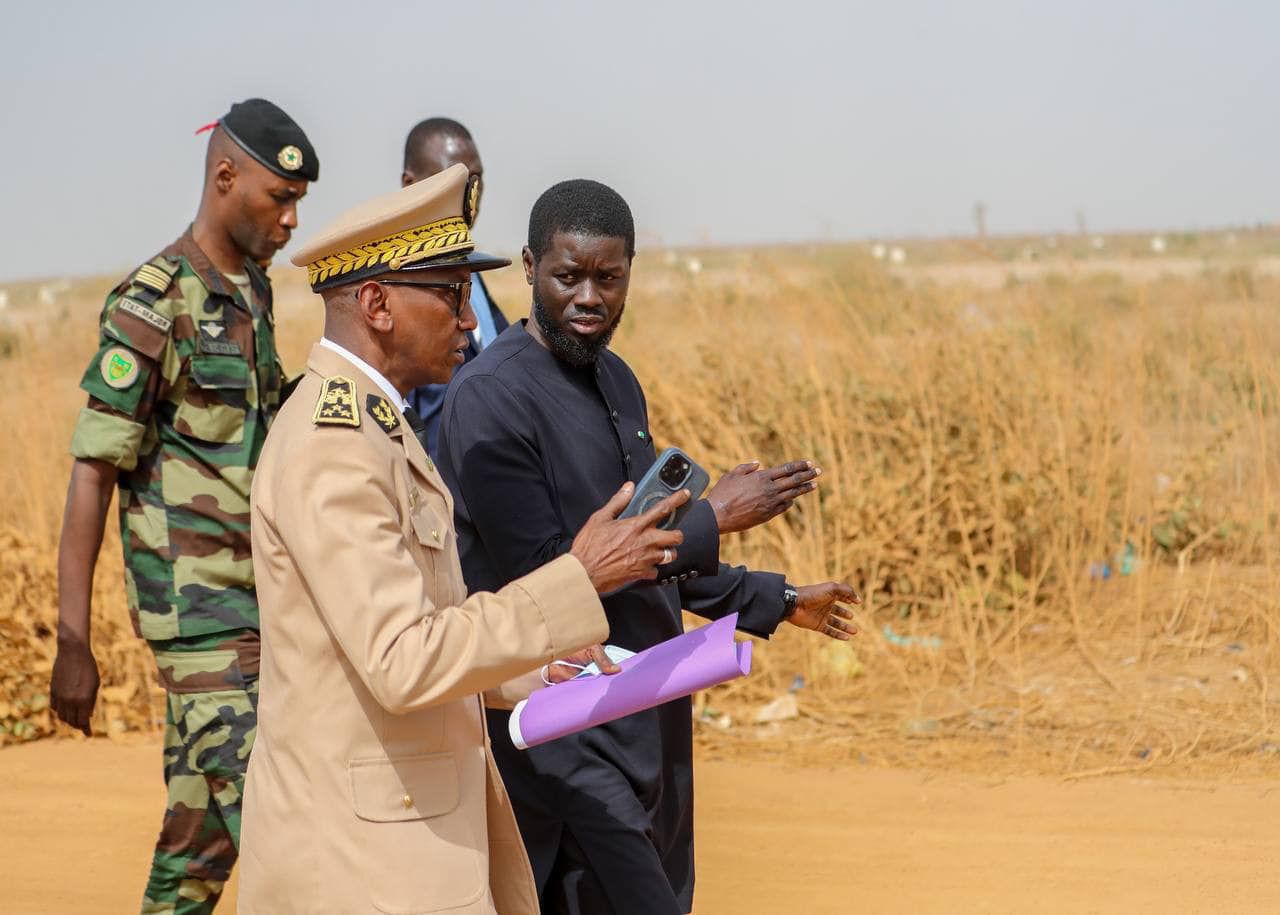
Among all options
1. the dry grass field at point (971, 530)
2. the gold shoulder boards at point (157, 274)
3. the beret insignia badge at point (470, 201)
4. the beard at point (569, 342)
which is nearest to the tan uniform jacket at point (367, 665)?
the beret insignia badge at point (470, 201)

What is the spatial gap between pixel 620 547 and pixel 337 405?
0.47m

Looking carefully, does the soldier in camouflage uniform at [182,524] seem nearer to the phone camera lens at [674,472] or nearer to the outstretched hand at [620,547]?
the phone camera lens at [674,472]

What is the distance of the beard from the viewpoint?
3223mm

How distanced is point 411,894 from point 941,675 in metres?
4.97

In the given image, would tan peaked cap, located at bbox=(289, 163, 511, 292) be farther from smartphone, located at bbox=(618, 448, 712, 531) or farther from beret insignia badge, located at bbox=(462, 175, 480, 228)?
smartphone, located at bbox=(618, 448, 712, 531)

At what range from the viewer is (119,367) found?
373 centimetres

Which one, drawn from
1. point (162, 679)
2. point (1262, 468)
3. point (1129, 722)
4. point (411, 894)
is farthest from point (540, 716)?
point (1262, 468)

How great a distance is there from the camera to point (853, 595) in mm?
3285

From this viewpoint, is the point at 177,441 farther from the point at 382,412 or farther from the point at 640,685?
the point at 640,685

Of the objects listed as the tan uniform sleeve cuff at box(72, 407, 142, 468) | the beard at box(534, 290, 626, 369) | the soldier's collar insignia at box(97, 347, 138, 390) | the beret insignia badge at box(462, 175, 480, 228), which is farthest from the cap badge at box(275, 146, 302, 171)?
the beret insignia badge at box(462, 175, 480, 228)

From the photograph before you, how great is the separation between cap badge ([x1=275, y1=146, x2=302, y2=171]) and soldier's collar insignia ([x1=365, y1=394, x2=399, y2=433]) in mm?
1913

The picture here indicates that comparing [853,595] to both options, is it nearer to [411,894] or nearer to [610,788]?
[610,788]

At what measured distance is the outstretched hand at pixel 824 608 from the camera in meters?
3.31

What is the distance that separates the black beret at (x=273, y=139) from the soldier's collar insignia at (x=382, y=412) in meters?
1.91
